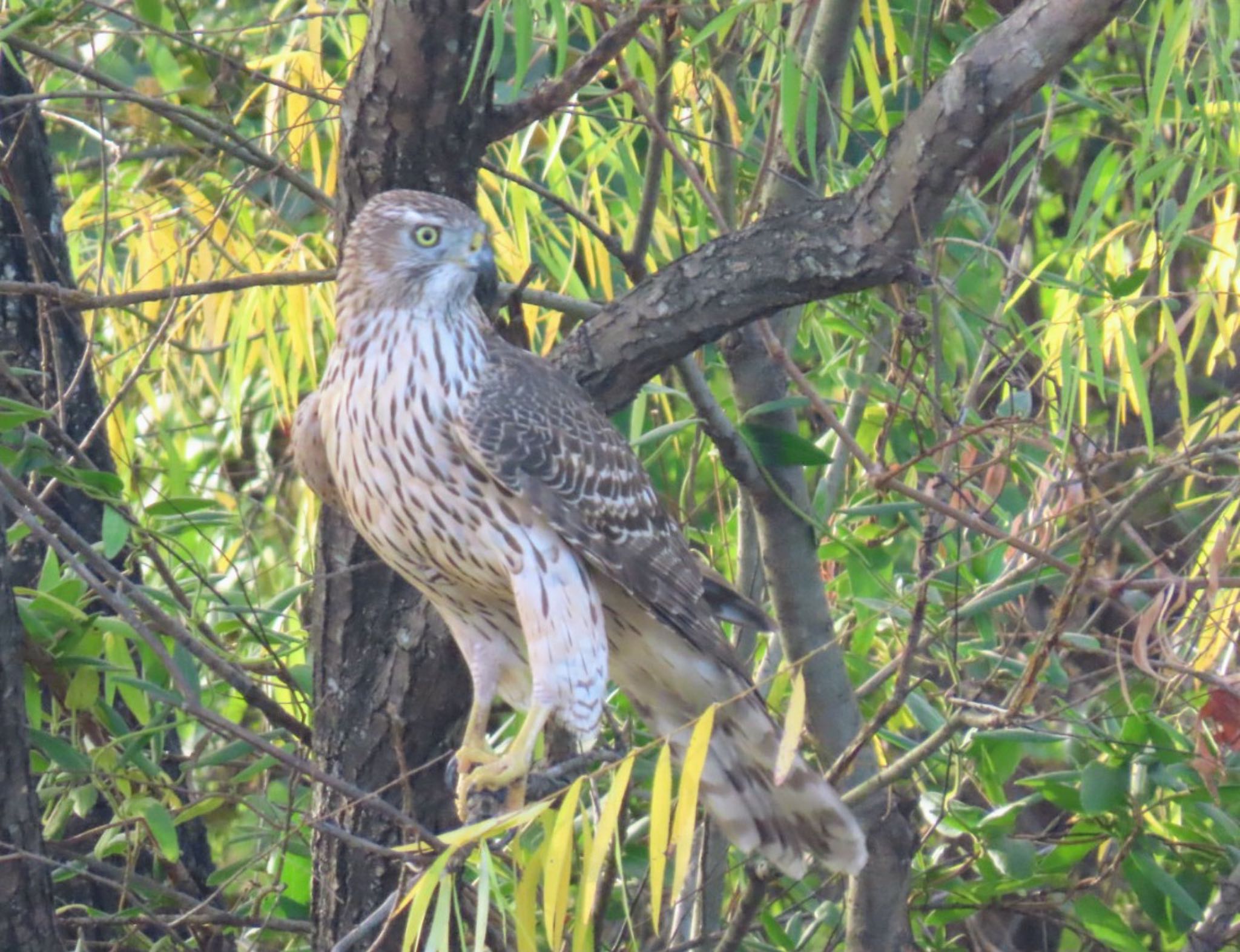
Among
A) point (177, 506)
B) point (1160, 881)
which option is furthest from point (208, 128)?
point (1160, 881)

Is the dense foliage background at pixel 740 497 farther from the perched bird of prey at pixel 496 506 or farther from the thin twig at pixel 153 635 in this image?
the perched bird of prey at pixel 496 506

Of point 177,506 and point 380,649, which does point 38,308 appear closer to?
point 177,506

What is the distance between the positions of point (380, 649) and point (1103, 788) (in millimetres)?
1218

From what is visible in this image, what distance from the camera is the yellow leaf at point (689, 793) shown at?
5.98 feet

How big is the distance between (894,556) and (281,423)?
1.52 metres

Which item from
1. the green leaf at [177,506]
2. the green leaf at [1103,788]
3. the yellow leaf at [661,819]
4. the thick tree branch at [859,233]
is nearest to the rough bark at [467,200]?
the thick tree branch at [859,233]

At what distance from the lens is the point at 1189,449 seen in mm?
2293

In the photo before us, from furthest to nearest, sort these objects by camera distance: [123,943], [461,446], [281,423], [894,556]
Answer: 1. [281,423]
2. [894,556]
3. [123,943]
4. [461,446]

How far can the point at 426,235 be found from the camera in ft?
8.28

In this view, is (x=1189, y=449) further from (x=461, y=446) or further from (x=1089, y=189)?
(x=461, y=446)

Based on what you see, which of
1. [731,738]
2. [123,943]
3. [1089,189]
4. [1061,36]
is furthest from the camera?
[731,738]

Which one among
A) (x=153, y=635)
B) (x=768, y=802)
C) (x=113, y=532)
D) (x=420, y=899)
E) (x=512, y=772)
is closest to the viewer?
(x=420, y=899)

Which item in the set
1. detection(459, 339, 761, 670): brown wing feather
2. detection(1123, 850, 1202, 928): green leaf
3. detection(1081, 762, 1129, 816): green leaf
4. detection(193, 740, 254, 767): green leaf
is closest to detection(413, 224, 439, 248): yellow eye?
detection(459, 339, 761, 670): brown wing feather

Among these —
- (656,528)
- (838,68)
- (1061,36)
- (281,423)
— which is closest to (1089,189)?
(1061,36)
